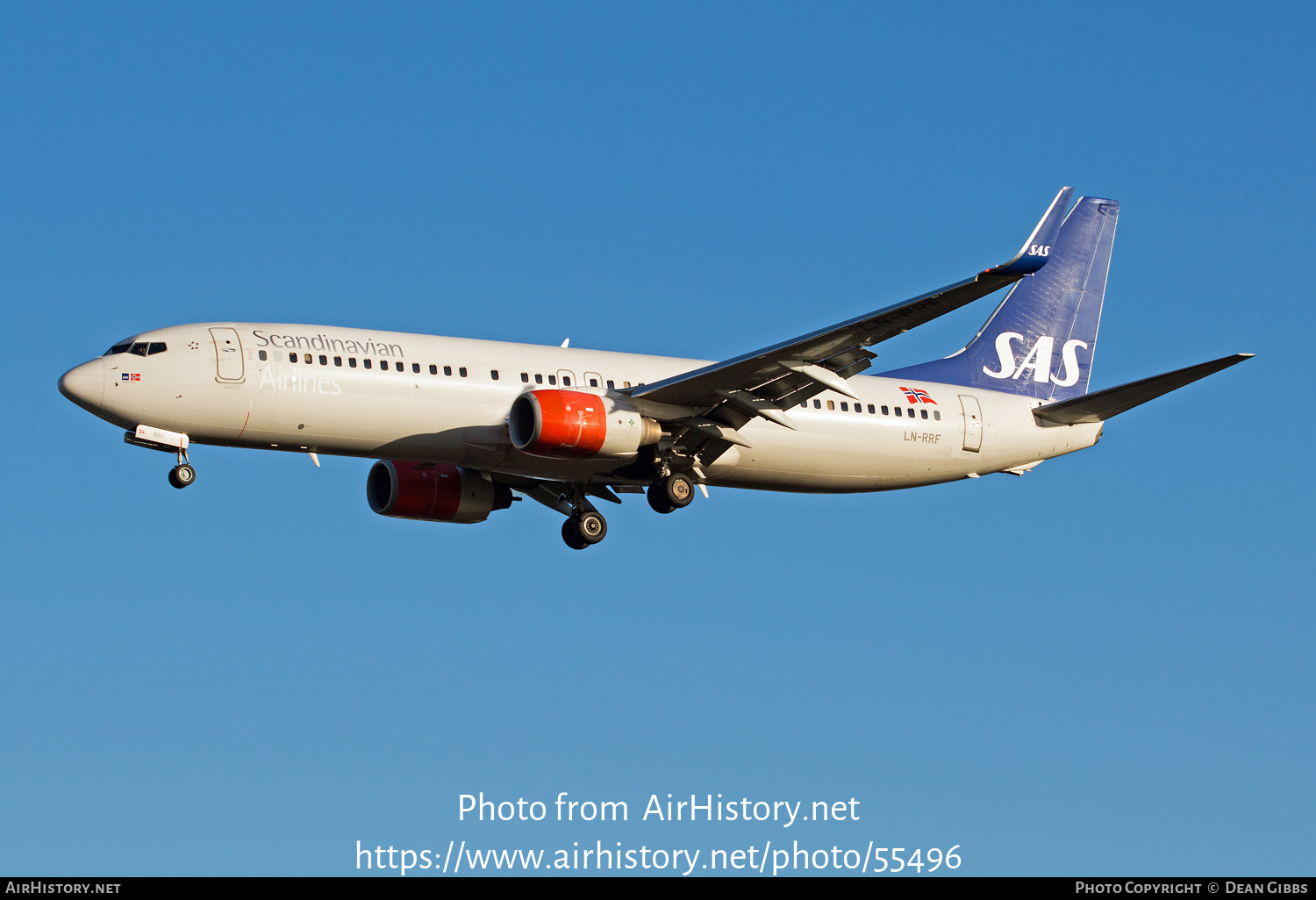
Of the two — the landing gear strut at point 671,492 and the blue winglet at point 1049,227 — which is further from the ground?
the blue winglet at point 1049,227

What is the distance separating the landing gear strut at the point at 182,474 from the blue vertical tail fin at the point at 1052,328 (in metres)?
19.7

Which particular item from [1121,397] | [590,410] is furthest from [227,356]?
[1121,397]

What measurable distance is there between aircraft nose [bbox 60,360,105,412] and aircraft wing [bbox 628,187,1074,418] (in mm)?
12351

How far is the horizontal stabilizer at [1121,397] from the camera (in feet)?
121

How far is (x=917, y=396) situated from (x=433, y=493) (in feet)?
44.3

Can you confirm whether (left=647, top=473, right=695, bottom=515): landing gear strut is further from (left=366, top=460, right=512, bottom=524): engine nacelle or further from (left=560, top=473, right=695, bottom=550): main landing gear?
(left=366, top=460, right=512, bottom=524): engine nacelle

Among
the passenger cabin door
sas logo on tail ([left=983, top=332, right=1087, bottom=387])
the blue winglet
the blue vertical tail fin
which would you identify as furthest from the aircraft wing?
the blue winglet

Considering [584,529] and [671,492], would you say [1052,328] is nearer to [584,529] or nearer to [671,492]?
[671,492]

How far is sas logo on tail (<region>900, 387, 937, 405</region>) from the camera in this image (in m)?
44.1

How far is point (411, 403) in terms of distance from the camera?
3781 cm

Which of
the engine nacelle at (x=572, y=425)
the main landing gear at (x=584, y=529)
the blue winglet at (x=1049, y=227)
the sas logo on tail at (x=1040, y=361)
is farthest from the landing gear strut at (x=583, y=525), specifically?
the blue winglet at (x=1049, y=227)

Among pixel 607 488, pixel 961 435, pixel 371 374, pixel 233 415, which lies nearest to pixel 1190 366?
pixel 961 435

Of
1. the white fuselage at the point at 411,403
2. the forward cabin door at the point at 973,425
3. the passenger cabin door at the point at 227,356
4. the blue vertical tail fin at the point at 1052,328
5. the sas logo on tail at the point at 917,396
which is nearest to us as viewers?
the white fuselage at the point at 411,403

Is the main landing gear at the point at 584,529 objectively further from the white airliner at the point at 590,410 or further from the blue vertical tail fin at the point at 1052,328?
the blue vertical tail fin at the point at 1052,328
